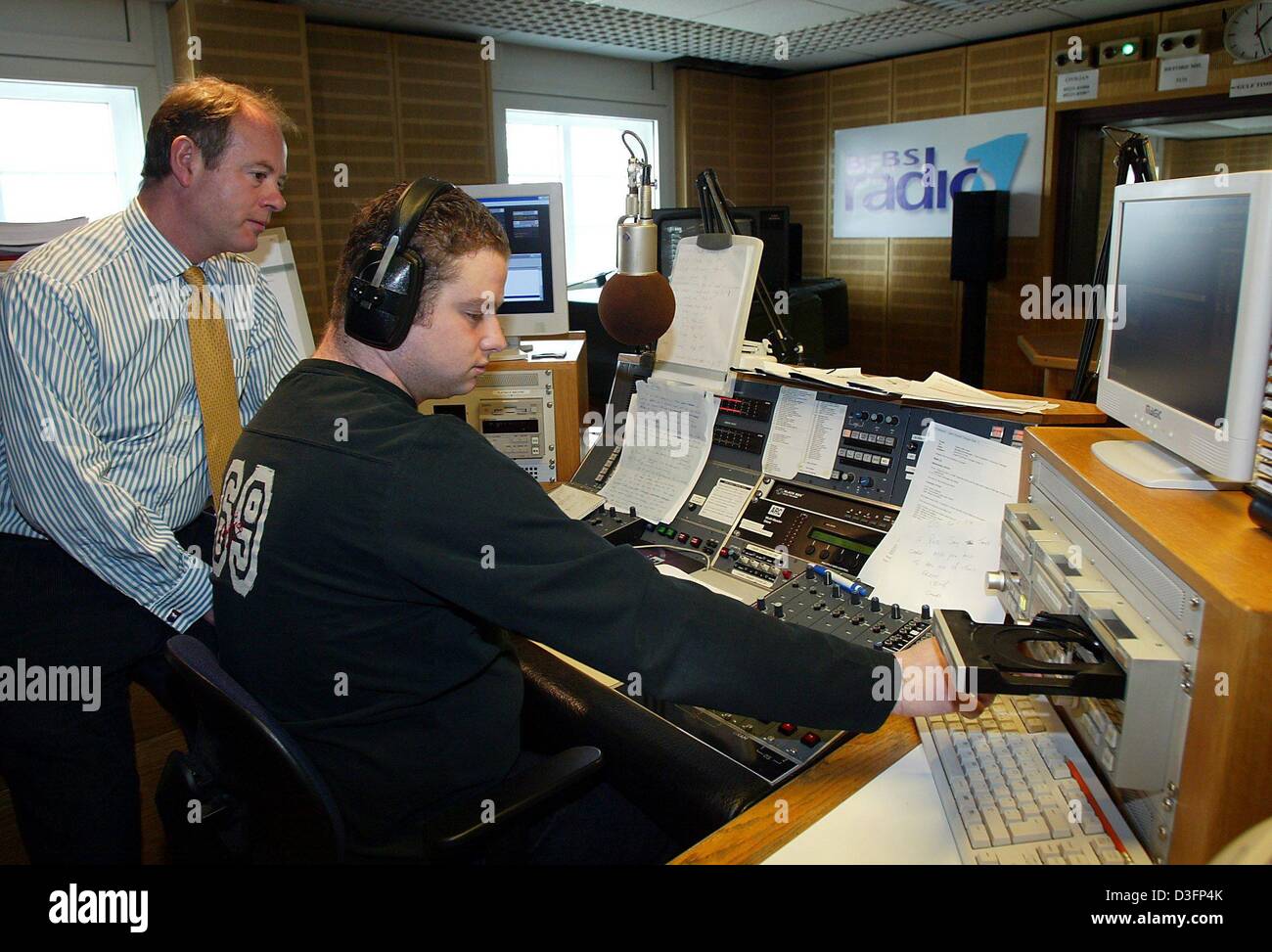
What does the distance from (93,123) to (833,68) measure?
483 cm

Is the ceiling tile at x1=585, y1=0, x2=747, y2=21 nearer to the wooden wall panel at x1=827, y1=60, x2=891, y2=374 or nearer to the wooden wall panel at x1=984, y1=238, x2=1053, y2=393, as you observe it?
the wooden wall panel at x1=827, y1=60, x2=891, y2=374

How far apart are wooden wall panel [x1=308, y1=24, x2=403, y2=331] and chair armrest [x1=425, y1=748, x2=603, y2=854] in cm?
412

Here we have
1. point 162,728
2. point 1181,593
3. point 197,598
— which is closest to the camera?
point 1181,593

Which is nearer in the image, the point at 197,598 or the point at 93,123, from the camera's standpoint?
the point at 197,598

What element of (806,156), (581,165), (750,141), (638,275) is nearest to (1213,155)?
(806,156)

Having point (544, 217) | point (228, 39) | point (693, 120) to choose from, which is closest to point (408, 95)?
point (228, 39)

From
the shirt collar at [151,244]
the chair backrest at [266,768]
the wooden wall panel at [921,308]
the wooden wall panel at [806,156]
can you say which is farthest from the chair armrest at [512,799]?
the wooden wall panel at [806,156]

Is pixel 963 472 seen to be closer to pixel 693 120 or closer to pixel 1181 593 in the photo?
pixel 1181 593

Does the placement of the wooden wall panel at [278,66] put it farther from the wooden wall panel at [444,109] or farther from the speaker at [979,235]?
the speaker at [979,235]

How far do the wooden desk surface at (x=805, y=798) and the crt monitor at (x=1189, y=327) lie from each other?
17.1 inches

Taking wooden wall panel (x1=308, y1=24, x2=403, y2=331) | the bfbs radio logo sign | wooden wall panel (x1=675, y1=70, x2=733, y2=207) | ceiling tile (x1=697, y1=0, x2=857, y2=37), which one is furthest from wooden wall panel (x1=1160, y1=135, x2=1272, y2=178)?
wooden wall panel (x1=308, y1=24, x2=403, y2=331)

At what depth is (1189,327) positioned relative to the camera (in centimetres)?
99

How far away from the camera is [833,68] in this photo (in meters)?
6.49

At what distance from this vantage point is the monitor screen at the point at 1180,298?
2.94ft
